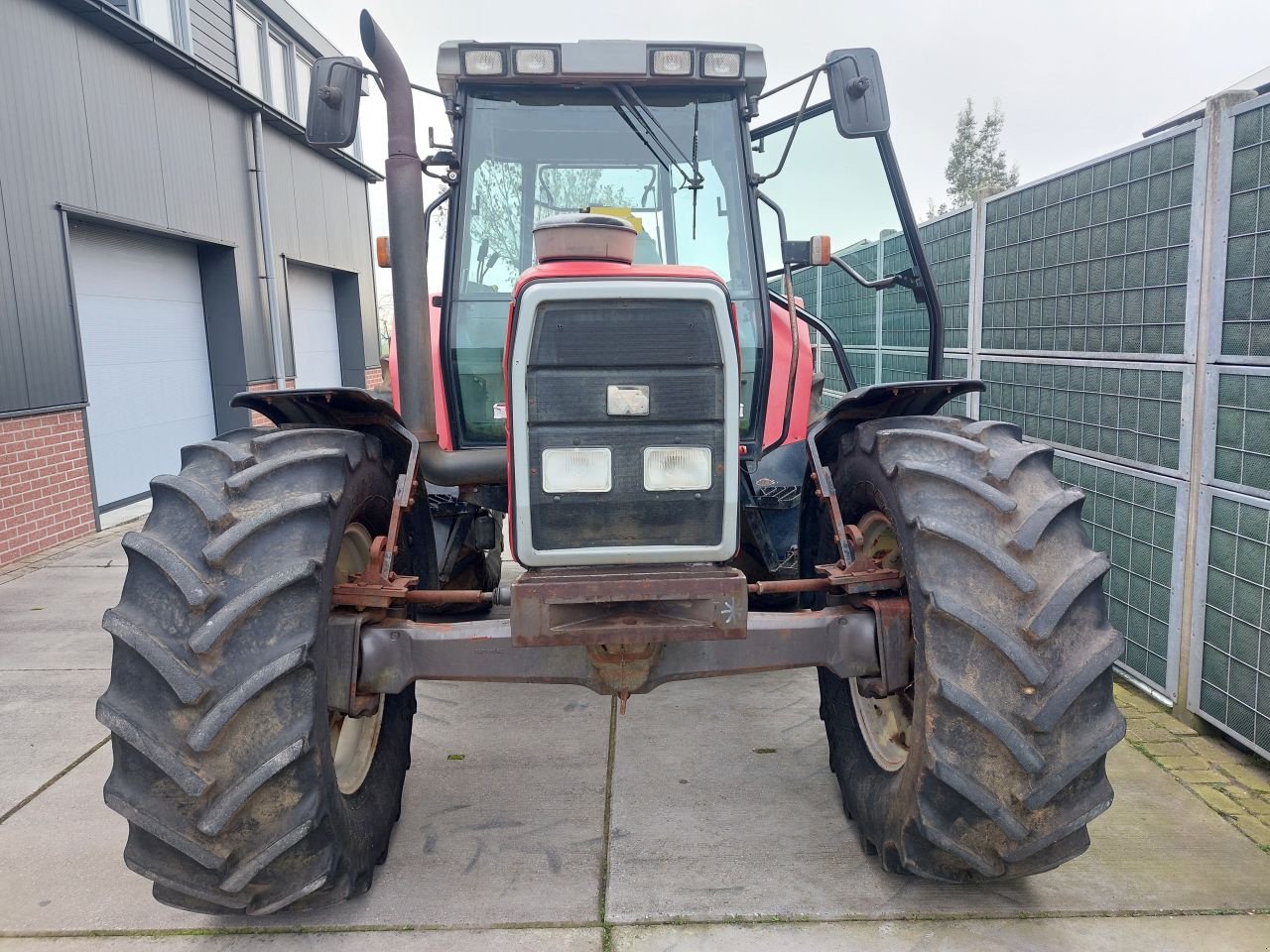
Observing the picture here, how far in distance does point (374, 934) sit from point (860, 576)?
1.71m

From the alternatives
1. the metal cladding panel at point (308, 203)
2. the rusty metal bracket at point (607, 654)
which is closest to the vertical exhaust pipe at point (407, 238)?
the rusty metal bracket at point (607, 654)

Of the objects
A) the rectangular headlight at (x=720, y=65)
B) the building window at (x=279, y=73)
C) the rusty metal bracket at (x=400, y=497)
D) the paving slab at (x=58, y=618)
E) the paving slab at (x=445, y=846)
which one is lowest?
the paving slab at (x=445, y=846)

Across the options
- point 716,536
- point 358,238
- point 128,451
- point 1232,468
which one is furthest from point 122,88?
point 1232,468

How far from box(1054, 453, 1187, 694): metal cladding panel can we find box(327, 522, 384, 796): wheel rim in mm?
3041

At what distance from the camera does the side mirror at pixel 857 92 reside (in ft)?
10.5

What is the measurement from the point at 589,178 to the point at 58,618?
14.6 feet

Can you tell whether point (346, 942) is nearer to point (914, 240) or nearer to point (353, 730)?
point (353, 730)

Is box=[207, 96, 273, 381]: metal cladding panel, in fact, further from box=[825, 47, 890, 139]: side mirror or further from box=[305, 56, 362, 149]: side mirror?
box=[825, 47, 890, 139]: side mirror

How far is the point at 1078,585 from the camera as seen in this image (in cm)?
233

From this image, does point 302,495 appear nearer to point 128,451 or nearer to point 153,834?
point 153,834

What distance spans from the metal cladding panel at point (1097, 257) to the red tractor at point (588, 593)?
59.5 inches

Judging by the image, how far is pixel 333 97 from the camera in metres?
3.02

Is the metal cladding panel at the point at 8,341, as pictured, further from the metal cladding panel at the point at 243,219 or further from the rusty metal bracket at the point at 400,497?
the rusty metal bracket at the point at 400,497

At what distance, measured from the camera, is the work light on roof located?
3328mm
